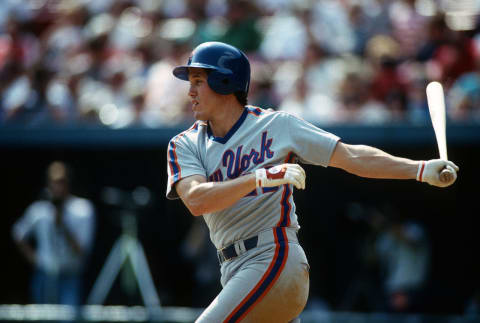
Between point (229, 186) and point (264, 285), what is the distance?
1.58 ft

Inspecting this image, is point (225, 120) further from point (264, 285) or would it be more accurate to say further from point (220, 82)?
point (264, 285)

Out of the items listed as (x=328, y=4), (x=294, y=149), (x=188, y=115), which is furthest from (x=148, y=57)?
(x=294, y=149)

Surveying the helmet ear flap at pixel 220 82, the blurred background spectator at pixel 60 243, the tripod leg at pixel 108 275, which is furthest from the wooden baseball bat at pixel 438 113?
the tripod leg at pixel 108 275

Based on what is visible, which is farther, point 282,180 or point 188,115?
point 188,115

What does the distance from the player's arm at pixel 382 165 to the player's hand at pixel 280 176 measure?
0.37m

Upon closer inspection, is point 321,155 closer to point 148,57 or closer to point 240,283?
point 240,283

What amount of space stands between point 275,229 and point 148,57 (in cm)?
600

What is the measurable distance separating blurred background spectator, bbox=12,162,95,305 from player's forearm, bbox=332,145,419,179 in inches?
176

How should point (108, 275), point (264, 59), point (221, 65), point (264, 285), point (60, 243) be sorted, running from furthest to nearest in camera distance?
1. point (264, 59)
2. point (108, 275)
3. point (60, 243)
4. point (221, 65)
5. point (264, 285)

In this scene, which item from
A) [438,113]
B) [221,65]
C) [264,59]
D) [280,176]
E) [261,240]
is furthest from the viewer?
[264,59]

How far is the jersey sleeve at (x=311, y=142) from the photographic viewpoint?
359 centimetres

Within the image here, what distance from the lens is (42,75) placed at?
8.87 metres

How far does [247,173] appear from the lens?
3641 mm

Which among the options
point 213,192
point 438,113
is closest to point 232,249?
point 213,192
